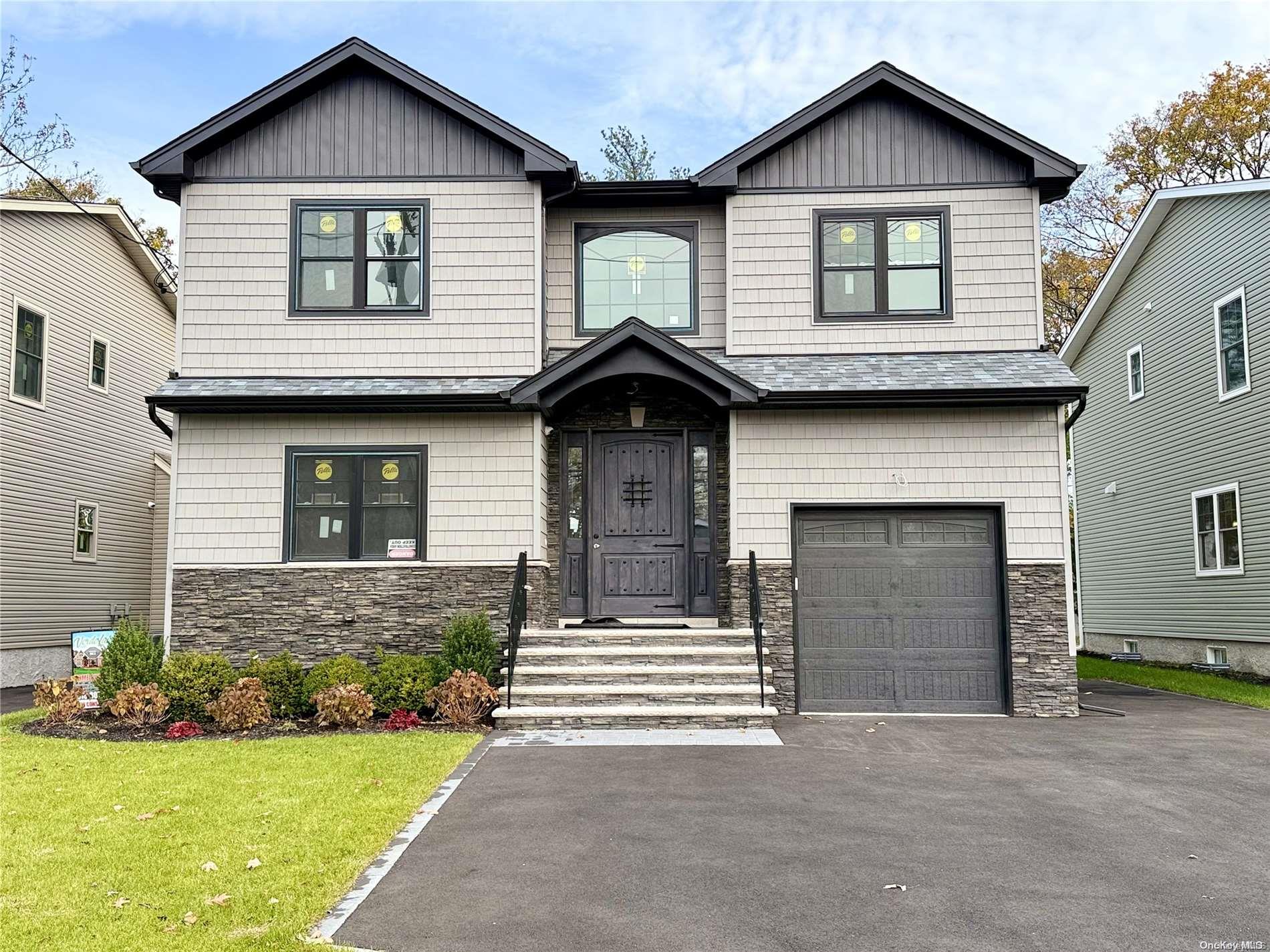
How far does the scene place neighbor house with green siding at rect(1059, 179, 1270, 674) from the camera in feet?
50.1

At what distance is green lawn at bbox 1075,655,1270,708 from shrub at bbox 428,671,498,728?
7.33 meters

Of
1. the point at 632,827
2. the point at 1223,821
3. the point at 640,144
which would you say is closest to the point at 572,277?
the point at 632,827

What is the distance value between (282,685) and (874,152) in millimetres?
9035

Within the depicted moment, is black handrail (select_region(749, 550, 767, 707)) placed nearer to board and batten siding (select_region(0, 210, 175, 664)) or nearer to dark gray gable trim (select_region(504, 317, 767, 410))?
dark gray gable trim (select_region(504, 317, 767, 410))

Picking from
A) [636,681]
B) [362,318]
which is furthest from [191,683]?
[636,681]

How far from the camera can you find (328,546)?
38.2ft

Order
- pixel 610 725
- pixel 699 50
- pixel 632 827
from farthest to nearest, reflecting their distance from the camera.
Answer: pixel 699 50
pixel 610 725
pixel 632 827

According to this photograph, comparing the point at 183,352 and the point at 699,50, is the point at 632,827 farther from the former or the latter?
the point at 699,50

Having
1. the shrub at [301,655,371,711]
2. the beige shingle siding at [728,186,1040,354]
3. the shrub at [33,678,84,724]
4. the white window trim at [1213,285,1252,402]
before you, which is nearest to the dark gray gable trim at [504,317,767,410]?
the beige shingle siding at [728,186,1040,354]

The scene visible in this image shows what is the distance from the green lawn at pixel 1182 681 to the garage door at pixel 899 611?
222cm

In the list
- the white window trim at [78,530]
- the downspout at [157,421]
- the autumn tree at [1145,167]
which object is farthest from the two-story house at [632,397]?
the autumn tree at [1145,167]

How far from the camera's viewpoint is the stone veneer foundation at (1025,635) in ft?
36.6

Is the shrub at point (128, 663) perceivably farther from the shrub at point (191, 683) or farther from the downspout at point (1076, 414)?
the downspout at point (1076, 414)

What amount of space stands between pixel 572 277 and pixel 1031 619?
6.69 metres
